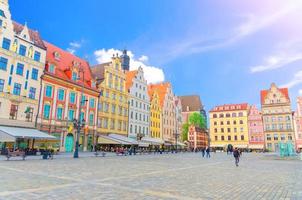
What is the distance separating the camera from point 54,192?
786 centimetres

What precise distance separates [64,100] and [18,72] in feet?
27.6

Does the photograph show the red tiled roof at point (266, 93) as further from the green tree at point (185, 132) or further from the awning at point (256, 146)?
the green tree at point (185, 132)

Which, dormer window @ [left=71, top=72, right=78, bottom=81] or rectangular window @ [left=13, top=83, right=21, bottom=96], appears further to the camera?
dormer window @ [left=71, top=72, right=78, bottom=81]

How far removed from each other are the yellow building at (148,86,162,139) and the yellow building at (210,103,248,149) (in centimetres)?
4003

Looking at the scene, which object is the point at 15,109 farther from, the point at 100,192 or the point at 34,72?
the point at 100,192

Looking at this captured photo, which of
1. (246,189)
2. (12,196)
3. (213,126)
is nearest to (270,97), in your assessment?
(213,126)

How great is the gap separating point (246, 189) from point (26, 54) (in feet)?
115

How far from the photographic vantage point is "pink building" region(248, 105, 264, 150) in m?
88.9

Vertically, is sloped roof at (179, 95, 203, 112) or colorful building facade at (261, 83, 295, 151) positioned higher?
sloped roof at (179, 95, 203, 112)

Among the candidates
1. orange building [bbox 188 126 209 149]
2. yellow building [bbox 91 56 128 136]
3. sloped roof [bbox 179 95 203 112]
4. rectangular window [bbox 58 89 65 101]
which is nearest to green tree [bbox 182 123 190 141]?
orange building [bbox 188 126 209 149]

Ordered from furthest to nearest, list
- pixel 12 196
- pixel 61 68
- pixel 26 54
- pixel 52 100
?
pixel 61 68
pixel 52 100
pixel 26 54
pixel 12 196

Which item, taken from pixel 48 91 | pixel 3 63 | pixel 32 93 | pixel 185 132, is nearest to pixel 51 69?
pixel 48 91

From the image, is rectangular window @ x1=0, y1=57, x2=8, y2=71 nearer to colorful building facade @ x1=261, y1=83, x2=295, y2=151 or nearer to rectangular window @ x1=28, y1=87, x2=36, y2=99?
rectangular window @ x1=28, y1=87, x2=36, y2=99

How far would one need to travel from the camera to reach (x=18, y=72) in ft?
109
